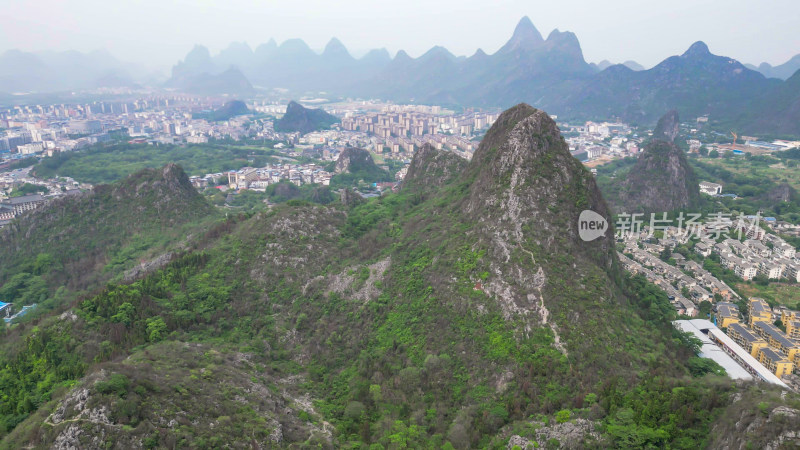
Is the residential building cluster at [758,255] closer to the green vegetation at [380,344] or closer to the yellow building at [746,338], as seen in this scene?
the yellow building at [746,338]

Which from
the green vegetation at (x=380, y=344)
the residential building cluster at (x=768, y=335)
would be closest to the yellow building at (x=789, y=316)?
the residential building cluster at (x=768, y=335)

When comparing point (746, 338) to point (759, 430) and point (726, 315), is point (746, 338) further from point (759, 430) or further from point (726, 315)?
point (759, 430)

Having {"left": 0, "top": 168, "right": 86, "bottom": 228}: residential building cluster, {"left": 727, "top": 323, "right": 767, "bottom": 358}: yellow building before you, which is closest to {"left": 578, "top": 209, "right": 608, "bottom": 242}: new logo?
{"left": 727, "top": 323, "right": 767, "bottom": 358}: yellow building

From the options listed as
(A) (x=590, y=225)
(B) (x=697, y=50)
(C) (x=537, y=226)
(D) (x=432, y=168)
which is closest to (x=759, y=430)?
(C) (x=537, y=226)

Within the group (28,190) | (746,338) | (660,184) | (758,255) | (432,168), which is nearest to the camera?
(746,338)

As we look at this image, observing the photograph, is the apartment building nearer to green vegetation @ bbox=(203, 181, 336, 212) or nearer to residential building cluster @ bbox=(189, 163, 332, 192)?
green vegetation @ bbox=(203, 181, 336, 212)

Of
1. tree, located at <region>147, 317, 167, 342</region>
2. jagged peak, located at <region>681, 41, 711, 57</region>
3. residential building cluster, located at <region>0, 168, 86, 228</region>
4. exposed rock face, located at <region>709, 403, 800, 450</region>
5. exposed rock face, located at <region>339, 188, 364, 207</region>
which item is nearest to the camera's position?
exposed rock face, located at <region>709, 403, 800, 450</region>

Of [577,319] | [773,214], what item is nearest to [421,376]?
[577,319]
